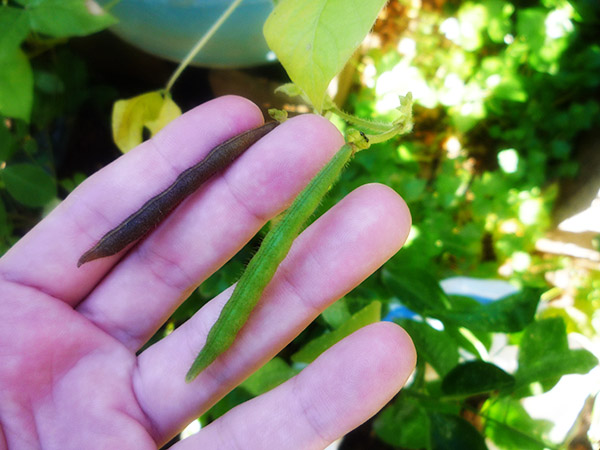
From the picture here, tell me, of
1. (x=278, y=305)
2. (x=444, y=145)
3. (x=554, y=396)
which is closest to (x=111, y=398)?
(x=278, y=305)

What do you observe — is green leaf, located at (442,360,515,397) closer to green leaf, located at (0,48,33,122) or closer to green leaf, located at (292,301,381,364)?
green leaf, located at (292,301,381,364)

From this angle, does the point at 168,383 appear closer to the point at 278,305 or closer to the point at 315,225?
the point at 278,305

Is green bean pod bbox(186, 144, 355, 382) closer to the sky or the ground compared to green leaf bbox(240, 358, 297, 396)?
closer to the sky

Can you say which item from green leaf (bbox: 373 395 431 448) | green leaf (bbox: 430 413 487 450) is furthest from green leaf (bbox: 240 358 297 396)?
green leaf (bbox: 430 413 487 450)

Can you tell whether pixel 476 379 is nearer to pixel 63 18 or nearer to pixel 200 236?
pixel 200 236

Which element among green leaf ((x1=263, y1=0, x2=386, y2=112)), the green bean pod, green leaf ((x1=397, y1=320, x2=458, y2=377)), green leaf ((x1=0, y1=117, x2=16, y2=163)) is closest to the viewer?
green leaf ((x1=263, y1=0, x2=386, y2=112))
